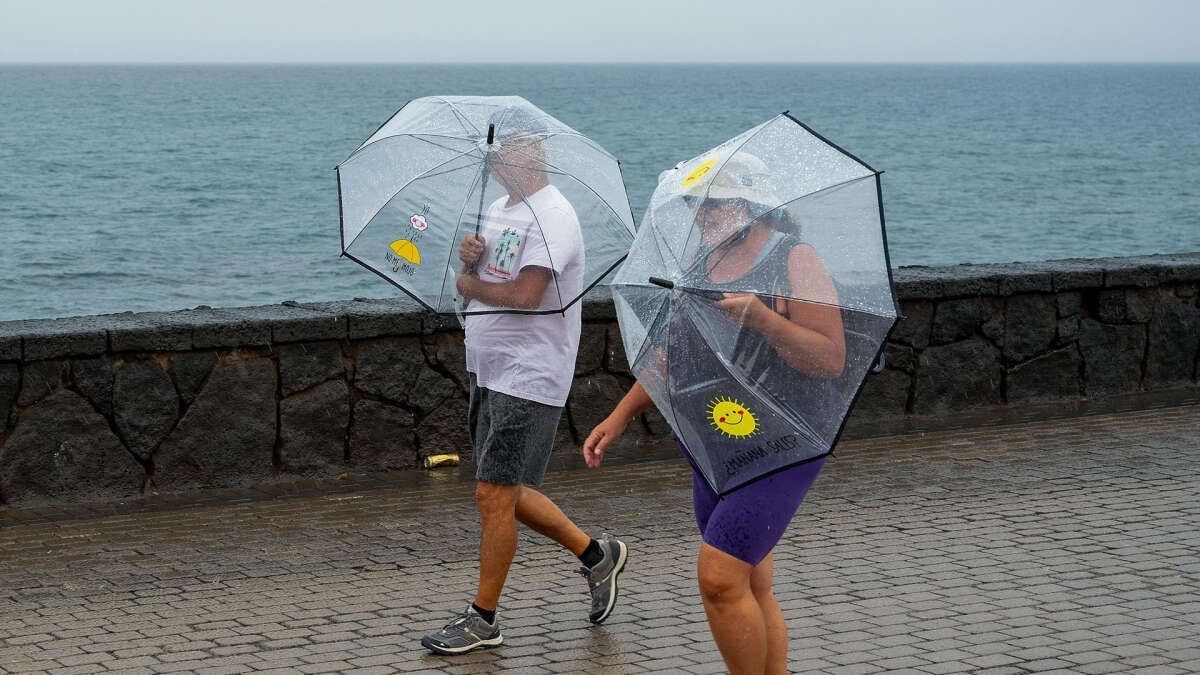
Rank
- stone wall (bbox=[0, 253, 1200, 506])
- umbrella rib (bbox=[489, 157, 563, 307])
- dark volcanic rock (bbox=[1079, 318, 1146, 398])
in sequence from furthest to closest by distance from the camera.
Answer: dark volcanic rock (bbox=[1079, 318, 1146, 398]) < stone wall (bbox=[0, 253, 1200, 506]) < umbrella rib (bbox=[489, 157, 563, 307])

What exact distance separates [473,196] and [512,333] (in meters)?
0.46

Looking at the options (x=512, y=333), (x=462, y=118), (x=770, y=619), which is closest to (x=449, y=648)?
(x=512, y=333)

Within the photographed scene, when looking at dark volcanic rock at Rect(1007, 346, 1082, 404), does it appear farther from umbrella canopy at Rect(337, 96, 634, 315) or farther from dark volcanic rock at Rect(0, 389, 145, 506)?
dark volcanic rock at Rect(0, 389, 145, 506)

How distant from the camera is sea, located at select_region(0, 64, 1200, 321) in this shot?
1235 inches

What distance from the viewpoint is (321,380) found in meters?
6.70

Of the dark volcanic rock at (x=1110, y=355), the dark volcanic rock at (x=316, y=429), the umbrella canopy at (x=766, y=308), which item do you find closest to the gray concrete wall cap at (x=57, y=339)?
the dark volcanic rock at (x=316, y=429)

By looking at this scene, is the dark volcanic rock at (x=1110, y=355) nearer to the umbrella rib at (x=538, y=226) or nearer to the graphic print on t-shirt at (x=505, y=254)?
the umbrella rib at (x=538, y=226)

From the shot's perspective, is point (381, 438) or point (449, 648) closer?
point (449, 648)

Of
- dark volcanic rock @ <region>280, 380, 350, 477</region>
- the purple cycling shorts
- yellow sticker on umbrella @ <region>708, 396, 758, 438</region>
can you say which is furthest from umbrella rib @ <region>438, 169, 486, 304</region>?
dark volcanic rock @ <region>280, 380, 350, 477</region>

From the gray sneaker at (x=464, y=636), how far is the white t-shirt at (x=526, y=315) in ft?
2.47

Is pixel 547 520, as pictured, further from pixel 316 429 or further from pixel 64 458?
pixel 64 458

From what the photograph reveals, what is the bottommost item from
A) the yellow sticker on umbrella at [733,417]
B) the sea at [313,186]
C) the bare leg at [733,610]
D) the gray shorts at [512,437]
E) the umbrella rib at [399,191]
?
the sea at [313,186]

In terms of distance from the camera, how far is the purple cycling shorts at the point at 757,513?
11.5ft

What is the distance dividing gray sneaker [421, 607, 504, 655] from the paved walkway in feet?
0.14
